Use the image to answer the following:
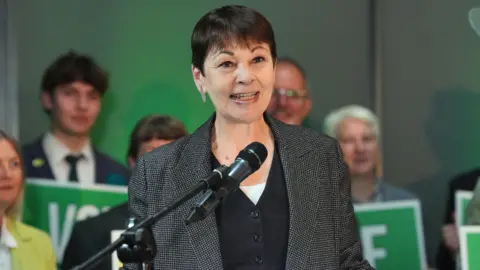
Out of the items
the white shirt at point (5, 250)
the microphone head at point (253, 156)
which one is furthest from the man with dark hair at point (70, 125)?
the microphone head at point (253, 156)

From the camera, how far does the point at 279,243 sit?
7.19 ft

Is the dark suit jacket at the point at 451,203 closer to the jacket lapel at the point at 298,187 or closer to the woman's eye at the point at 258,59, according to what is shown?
the jacket lapel at the point at 298,187

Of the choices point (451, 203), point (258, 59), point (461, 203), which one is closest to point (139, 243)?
point (258, 59)

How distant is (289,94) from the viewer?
4.47m

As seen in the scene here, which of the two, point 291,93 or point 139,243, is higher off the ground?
point 291,93

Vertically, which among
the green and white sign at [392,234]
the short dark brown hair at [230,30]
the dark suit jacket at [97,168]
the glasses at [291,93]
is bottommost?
the green and white sign at [392,234]

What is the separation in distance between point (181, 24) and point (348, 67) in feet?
3.64

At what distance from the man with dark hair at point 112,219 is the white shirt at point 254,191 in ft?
5.45

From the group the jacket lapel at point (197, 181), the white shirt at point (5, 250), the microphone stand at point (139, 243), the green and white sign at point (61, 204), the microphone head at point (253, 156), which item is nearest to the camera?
the microphone stand at point (139, 243)

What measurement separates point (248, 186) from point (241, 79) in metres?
0.29

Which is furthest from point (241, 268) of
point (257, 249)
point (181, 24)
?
point (181, 24)

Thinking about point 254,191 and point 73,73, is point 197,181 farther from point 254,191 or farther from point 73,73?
point 73,73

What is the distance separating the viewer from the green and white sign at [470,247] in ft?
11.1

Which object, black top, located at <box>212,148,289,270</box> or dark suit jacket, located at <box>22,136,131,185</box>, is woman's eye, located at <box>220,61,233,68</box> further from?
dark suit jacket, located at <box>22,136,131,185</box>
